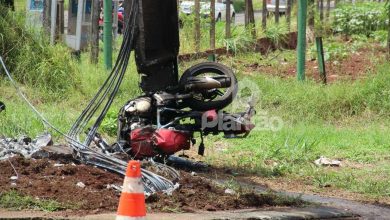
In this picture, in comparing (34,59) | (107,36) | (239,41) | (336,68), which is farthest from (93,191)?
(239,41)

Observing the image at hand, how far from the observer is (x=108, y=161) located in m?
7.89

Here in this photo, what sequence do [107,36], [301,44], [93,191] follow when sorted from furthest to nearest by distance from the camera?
[301,44] < [107,36] < [93,191]

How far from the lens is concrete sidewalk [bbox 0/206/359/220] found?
6.29 meters

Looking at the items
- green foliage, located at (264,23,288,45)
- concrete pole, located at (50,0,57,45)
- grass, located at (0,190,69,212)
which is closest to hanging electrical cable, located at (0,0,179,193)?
grass, located at (0,190,69,212)

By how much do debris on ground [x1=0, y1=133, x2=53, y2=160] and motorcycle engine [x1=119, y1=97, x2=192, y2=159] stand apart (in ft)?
2.71

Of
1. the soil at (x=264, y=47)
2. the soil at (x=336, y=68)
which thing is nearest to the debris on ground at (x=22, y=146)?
the soil at (x=264, y=47)

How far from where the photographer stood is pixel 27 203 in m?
6.59

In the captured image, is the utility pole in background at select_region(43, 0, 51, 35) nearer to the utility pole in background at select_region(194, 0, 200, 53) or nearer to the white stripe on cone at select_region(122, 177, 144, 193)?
the utility pole in background at select_region(194, 0, 200, 53)

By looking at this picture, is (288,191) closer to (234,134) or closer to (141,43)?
(234,134)

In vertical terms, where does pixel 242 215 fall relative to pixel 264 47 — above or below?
below

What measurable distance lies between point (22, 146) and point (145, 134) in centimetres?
124

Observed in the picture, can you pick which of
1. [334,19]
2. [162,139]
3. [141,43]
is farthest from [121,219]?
[334,19]

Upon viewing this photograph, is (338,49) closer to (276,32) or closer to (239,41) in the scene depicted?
(276,32)

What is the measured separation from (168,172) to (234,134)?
1238mm
